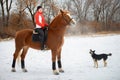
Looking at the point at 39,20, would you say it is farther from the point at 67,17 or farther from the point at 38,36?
the point at 67,17

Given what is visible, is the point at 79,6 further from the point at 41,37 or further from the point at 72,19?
the point at 41,37

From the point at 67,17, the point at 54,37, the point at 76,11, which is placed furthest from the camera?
the point at 54,37

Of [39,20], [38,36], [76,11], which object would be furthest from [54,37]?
[76,11]

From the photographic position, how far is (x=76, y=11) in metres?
3.06

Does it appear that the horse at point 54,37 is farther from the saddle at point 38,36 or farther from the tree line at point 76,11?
the tree line at point 76,11

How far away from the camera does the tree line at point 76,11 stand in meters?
2.36

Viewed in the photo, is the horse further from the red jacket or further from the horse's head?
the red jacket

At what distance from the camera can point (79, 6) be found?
9.30ft

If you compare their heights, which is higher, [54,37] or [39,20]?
[39,20]

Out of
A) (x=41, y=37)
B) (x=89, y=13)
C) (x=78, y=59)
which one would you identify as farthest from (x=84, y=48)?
(x=89, y=13)

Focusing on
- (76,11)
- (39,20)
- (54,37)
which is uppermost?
(76,11)

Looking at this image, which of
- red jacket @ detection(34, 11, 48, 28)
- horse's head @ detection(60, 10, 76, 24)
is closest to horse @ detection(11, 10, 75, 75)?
horse's head @ detection(60, 10, 76, 24)

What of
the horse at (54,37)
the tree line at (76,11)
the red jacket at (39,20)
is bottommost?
the horse at (54,37)

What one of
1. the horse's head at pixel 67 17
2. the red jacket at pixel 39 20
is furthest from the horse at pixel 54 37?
the red jacket at pixel 39 20
